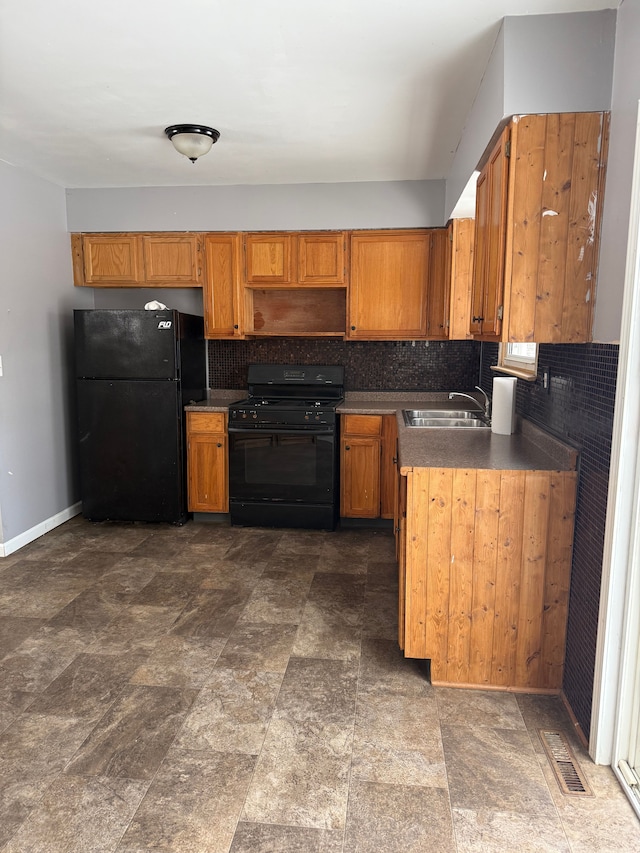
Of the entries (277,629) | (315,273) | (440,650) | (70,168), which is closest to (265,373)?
(315,273)

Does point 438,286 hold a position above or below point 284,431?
above

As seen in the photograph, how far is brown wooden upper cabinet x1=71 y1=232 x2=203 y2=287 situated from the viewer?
4285mm

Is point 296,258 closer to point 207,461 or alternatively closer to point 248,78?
point 207,461

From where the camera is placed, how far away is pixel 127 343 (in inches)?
160

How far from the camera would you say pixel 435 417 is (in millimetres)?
3850

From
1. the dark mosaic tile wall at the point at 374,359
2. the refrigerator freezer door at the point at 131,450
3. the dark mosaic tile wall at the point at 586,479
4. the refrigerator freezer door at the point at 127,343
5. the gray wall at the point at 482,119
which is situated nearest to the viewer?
the dark mosaic tile wall at the point at 586,479

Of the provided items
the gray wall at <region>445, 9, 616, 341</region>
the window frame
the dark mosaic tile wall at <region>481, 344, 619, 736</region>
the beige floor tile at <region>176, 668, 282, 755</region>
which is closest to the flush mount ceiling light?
the gray wall at <region>445, 9, 616, 341</region>

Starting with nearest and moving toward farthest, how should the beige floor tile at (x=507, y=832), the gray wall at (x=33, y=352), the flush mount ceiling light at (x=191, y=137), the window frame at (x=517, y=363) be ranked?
1. the beige floor tile at (x=507, y=832)
2. the window frame at (x=517, y=363)
3. the flush mount ceiling light at (x=191, y=137)
4. the gray wall at (x=33, y=352)

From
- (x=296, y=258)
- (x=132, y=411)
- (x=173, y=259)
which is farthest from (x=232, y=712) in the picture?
(x=173, y=259)

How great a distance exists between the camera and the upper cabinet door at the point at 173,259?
4273mm

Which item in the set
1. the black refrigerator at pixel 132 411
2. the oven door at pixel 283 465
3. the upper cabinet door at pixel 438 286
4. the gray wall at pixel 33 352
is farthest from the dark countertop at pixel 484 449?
the gray wall at pixel 33 352

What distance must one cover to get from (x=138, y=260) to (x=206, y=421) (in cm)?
131

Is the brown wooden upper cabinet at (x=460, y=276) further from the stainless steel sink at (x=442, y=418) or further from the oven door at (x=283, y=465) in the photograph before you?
the oven door at (x=283, y=465)

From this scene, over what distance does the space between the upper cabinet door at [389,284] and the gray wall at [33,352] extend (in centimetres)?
213
